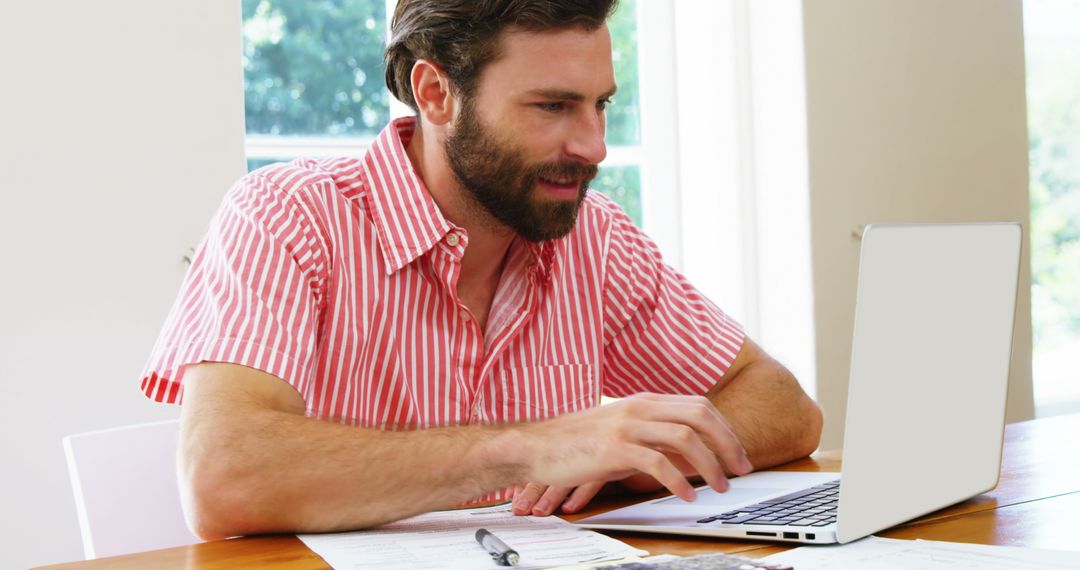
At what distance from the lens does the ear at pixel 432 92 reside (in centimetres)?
146

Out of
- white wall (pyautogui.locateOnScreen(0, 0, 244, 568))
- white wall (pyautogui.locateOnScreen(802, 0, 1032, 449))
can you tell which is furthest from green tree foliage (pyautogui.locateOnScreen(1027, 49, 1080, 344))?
white wall (pyautogui.locateOnScreen(0, 0, 244, 568))

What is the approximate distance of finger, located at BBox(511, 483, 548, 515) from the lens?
3.57ft

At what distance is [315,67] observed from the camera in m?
2.77

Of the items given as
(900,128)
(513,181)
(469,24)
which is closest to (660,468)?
(513,181)

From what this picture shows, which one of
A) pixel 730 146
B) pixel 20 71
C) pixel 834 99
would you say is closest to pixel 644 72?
pixel 730 146

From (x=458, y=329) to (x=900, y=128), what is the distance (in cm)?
215

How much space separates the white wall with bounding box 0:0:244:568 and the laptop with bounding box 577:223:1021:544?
1488 millimetres

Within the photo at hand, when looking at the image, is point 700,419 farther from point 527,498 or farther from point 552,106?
point 552,106

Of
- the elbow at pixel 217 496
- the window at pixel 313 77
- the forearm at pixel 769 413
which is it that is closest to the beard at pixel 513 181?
the forearm at pixel 769 413

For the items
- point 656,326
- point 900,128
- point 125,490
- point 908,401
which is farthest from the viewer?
point 900,128

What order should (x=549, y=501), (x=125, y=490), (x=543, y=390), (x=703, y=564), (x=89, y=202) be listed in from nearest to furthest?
(x=703, y=564), (x=549, y=501), (x=125, y=490), (x=543, y=390), (x=89, y=202)

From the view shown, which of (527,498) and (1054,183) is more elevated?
(1054,183)

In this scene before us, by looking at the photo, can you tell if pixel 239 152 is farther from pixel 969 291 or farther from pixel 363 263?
pixel 969 291

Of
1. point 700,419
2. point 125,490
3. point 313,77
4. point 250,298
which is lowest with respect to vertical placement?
point 125,490
